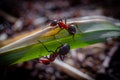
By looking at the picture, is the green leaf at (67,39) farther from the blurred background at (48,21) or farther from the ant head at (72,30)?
the blurred background at (48,21)

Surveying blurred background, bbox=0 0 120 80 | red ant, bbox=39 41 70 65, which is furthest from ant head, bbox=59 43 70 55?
blurred background, bbox=0 0 120 80

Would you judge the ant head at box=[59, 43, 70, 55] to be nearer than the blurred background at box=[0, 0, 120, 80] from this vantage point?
Yes

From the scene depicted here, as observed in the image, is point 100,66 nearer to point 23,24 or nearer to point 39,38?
point 39,38

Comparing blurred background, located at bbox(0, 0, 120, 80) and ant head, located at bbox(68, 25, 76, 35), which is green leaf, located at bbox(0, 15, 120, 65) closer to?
ant head, located at bbox(68, 25, 76, 35)

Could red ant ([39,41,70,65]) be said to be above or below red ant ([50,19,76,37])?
below

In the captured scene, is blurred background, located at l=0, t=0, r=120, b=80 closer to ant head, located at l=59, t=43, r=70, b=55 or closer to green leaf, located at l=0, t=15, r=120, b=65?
green leaf, located at l=0, t=15, r=120, b=65

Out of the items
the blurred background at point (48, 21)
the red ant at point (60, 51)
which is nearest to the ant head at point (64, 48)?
the red ant at point (60, 51)

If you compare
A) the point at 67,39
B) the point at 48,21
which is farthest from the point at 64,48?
the point at 48,21
